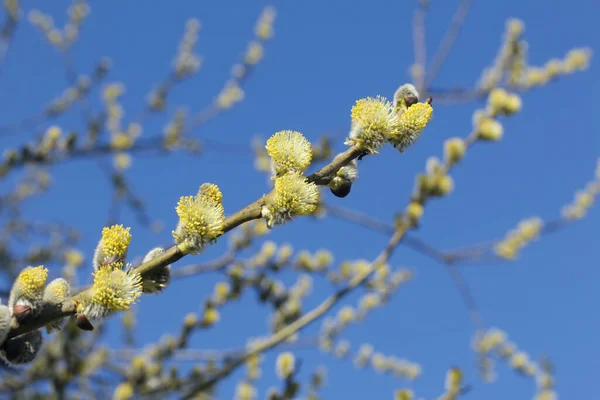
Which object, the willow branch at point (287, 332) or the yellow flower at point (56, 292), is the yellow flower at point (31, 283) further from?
the willow branch at point (287, 332)

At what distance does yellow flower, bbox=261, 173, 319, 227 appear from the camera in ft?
3.93

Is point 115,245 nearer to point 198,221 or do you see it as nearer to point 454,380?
point 198,221

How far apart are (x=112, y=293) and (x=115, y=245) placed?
4.2 inches

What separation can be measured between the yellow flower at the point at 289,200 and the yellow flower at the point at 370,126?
15 centimetres

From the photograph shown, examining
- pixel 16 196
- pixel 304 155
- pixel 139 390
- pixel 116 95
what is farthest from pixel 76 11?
pixel 304 155

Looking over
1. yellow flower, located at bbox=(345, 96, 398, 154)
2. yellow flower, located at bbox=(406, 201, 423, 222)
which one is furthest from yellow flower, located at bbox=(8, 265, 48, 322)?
yellow flower, located at bbox=(406, 201, 423, 222)

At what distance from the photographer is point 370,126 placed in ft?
4.10

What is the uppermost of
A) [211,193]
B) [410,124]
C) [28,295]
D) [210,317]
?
[210,317]

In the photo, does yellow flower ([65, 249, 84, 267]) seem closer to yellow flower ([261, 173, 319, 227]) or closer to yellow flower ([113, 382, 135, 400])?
yellow flower ([113, 382, 135, 400])

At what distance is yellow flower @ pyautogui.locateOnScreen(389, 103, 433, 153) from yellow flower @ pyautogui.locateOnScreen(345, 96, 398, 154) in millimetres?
16

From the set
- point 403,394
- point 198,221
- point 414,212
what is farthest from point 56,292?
point 414,212

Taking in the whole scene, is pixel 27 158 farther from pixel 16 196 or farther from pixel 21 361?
pixel 16 196

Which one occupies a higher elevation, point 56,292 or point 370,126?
point 370,126

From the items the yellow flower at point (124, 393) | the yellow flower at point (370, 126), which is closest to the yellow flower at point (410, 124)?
the yellow flower at point (370, 126)
